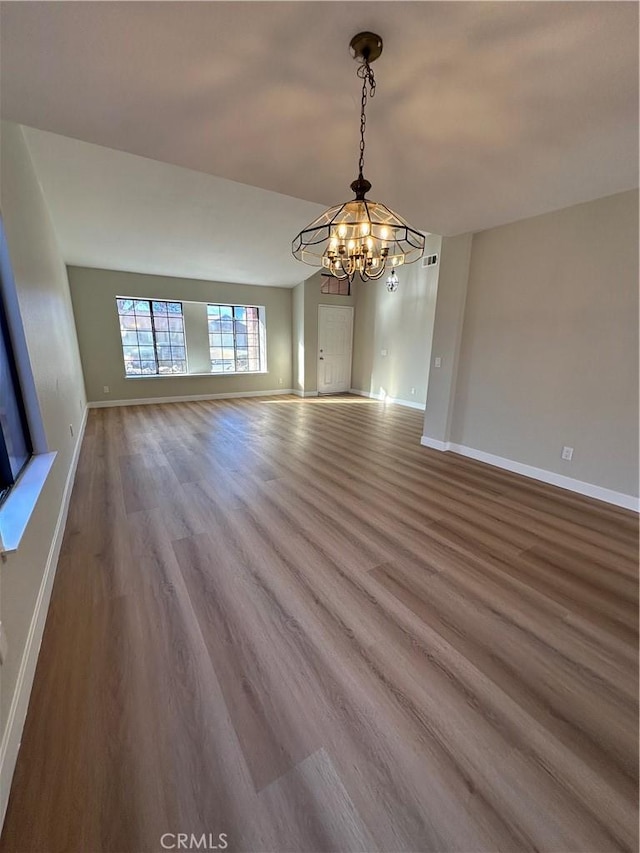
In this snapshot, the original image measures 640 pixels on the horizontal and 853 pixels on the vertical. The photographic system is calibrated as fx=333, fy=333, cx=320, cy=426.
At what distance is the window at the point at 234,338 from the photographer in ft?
22.7

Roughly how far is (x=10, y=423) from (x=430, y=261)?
627 cm

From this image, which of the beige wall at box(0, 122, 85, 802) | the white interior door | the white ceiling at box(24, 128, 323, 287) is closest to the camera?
the beige wall at box(0, 122, 85, 802)

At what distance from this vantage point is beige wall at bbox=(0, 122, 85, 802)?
1.14 metres

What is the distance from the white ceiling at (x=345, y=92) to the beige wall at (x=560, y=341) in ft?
1.23

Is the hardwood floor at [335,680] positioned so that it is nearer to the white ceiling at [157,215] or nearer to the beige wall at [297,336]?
the white ceiling at [157,215]

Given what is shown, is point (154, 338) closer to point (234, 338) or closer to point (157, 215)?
point (234, 338)

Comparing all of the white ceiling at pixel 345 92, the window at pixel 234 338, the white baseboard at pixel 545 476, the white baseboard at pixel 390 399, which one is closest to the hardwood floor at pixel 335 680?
the white baseboard at pixel 545 476

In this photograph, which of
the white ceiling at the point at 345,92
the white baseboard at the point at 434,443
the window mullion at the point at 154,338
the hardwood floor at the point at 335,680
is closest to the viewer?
the hardwood floor at the point at 335,680

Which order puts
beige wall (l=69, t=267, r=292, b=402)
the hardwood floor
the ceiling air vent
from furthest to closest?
the ceiling air vent, beige wall (l=69, t=267, r=292, b=402), the hardwood floor

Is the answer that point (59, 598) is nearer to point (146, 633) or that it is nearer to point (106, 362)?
point (146, 633)

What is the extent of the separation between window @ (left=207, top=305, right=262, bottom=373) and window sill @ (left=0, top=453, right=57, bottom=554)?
545 centimetres

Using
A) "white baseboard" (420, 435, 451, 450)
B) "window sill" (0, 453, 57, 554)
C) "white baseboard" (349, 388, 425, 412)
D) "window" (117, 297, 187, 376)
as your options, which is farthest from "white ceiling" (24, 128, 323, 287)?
"white baseboard" (420, 435, 451, 450)

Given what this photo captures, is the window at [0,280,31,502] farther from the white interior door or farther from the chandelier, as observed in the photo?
the white interior door

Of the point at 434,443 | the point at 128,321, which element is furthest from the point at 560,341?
the point at 128,321
